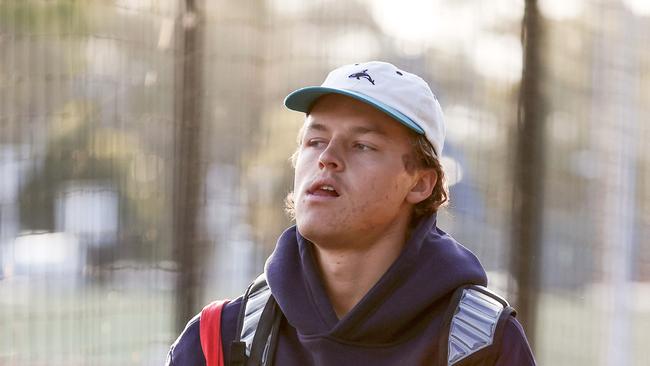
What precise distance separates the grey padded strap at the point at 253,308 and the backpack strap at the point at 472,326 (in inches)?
18.0

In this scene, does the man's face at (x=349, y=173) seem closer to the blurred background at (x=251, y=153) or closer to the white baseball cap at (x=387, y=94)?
the white baseball cap at (x=387, y=94)

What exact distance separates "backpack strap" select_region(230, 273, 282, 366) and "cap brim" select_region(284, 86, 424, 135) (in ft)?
1.50

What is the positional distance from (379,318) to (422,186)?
0.41 metres

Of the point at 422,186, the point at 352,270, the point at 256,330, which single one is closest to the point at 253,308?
the point at 256,330

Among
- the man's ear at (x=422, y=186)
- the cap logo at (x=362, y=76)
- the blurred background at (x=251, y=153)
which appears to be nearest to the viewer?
the cap logo at (x=362, y=76)

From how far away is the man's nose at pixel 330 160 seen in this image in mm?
2705

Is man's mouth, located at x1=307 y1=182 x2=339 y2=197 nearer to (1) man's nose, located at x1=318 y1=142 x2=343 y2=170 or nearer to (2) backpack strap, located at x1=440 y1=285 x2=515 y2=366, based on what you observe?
(1) man's nose, located at x1=318 y1=142 x2=343 y2=170

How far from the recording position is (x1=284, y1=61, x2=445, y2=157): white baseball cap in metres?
2.74

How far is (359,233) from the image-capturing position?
2750mm

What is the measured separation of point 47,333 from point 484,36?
2.19m

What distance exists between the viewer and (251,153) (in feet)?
14.2

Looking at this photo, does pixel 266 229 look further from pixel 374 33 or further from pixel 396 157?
pixel 396 157

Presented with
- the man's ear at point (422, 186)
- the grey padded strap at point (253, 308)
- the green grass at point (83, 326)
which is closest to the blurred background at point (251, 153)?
the green grass at point (83, 326)

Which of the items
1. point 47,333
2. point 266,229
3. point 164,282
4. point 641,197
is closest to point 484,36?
point 641,197
